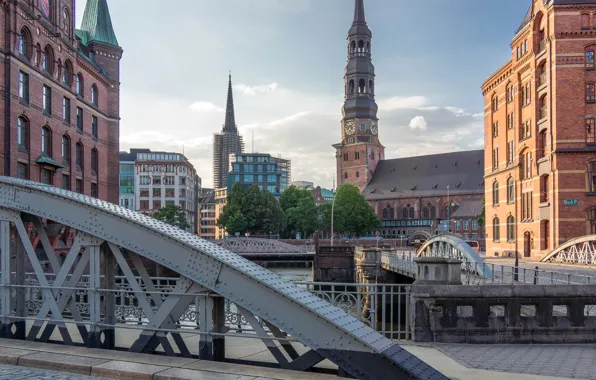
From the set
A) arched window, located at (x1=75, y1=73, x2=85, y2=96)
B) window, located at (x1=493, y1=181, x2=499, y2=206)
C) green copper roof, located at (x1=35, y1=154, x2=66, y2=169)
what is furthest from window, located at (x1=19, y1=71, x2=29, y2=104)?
window, located at (x1=493, y1=181, x2=499, y2=206)

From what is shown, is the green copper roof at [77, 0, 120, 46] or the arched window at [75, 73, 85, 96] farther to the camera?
the green copper roof at [77, 0, 120, 46]

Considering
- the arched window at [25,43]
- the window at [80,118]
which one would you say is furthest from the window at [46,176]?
the arched window at [25,43]

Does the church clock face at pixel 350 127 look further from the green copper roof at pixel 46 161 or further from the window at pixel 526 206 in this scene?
the green copper roof at pixel 46 161

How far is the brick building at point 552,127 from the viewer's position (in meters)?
34.4

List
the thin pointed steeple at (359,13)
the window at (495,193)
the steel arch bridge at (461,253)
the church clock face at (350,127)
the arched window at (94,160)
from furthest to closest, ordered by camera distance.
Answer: the church clock face at (350,127), the thin pointed steeple at (359,13), the window at (495,193), the arched window at (94,160), the steel arch bridge at (461,253)

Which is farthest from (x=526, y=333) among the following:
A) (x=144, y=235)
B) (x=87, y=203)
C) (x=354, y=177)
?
(x=354, y=177)

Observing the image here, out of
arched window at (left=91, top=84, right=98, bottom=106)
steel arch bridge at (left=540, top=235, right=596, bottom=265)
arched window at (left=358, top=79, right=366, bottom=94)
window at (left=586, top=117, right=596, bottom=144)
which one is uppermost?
arched window at (left=358, top=79, right=366, bottom=94)

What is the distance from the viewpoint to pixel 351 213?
95438 mm

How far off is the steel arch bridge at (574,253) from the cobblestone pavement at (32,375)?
86.7 feet

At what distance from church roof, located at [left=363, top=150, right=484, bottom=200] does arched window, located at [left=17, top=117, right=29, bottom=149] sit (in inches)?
3472

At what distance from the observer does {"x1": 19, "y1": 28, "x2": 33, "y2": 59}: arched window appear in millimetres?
31239

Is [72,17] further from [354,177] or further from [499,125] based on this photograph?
[354,177]

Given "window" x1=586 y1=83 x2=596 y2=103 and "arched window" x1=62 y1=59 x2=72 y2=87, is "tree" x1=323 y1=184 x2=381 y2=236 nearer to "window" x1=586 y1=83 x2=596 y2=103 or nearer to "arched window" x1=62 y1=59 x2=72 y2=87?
"window" x1=586 y1=83 x2=596 y2=103

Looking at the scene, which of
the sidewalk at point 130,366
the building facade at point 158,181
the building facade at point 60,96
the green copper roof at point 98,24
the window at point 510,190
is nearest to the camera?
the sidewalk at point 130,366
